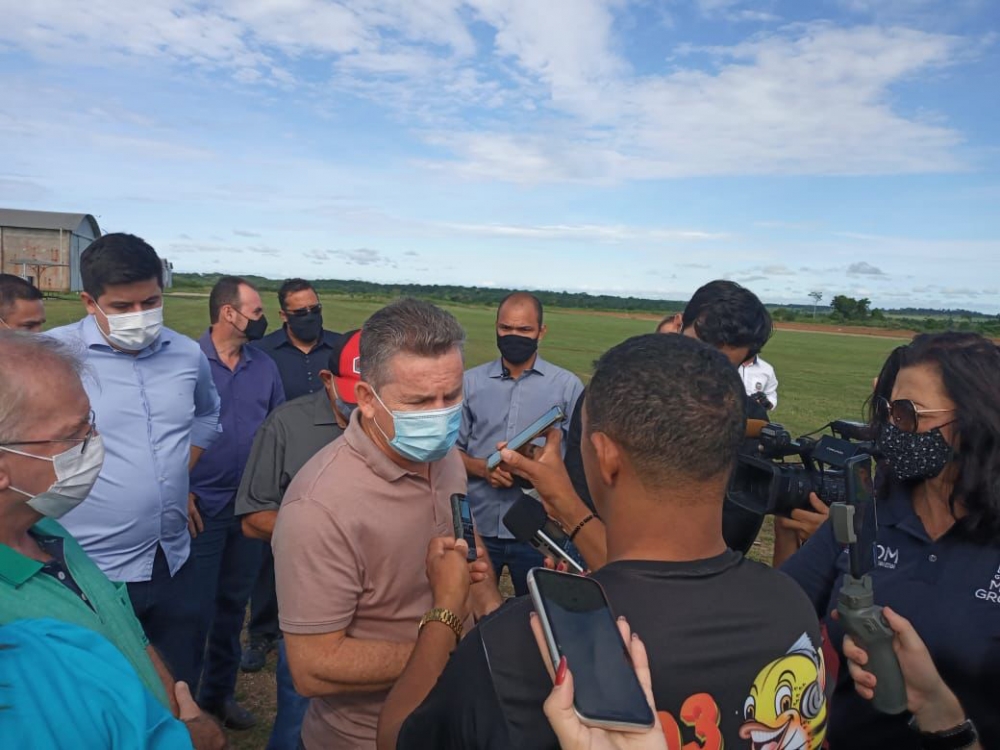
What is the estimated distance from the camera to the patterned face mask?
8.02 feet

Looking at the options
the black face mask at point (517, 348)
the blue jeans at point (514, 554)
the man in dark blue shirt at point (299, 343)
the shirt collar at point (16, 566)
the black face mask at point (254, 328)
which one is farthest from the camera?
the man in dark blue shirt at point (299, 343)

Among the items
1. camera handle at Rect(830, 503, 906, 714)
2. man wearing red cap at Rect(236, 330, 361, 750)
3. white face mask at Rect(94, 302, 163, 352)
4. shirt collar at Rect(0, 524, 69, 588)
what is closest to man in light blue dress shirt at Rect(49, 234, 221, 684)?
white face mask at Rect(94, 302, 163, 352)

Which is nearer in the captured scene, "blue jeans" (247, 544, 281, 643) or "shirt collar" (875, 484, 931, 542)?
"shirt collar" (875, 484, 931, 542)

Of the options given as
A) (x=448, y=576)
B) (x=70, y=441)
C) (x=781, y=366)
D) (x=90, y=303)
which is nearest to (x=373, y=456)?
(x=448, y=576)

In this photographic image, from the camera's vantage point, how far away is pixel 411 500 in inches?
99.6

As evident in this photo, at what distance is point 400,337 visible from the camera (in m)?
2.54

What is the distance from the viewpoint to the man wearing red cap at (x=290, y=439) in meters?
3.52

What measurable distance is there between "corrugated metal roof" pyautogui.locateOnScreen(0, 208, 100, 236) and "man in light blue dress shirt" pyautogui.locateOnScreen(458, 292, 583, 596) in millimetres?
55964

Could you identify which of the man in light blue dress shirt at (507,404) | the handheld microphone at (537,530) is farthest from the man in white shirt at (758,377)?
the handheld microphone at (537,530)

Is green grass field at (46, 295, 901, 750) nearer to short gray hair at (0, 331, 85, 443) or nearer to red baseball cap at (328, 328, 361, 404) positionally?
red baseball cap at (328, 328, 361, 404)

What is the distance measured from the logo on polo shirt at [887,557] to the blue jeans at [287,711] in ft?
8.10

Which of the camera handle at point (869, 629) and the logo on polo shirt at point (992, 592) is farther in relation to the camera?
the logo on polo shirt at point (992, 592)

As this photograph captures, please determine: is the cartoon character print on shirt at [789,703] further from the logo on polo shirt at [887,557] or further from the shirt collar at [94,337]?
the shirt collar at [94,337]

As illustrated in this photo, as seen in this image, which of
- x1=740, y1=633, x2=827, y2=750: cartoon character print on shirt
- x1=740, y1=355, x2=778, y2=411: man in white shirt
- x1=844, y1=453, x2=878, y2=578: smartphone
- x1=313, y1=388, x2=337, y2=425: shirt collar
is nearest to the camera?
x1=740, y1=633, x2=827, y2=750: cartoon character print on shirt
